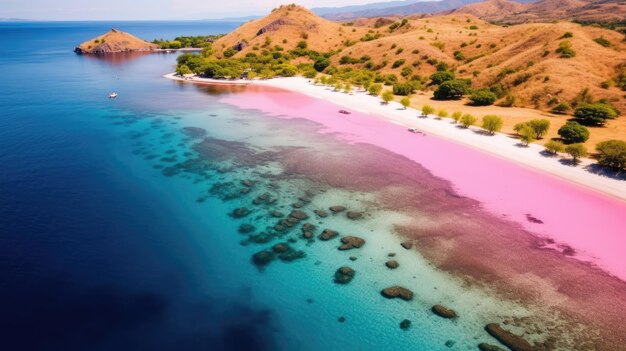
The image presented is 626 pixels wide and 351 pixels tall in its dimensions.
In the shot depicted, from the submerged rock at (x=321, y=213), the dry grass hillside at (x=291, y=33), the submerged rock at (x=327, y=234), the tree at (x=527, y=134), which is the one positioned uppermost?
the dry grass hillside at (x=291, y=33)

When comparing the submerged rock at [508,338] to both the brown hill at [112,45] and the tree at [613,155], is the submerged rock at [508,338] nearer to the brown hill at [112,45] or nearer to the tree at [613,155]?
the tree at [613,155]

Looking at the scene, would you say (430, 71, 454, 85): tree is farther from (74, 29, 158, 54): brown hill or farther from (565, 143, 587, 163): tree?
(74, 29, 158, 54): brown hill

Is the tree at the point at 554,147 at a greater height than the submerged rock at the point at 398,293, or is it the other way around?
the tree at the point at 554,147

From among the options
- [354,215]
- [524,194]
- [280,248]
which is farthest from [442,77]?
[280,248]

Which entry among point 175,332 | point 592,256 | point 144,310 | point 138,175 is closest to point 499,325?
point 592,256

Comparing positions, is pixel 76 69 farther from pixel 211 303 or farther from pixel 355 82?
pixel 211 303

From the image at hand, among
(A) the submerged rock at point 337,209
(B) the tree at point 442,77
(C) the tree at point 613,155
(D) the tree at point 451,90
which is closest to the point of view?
(A) the submerged rock at point 337,209

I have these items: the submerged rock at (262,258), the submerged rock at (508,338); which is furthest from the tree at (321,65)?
the submerged rock at (508,338)
